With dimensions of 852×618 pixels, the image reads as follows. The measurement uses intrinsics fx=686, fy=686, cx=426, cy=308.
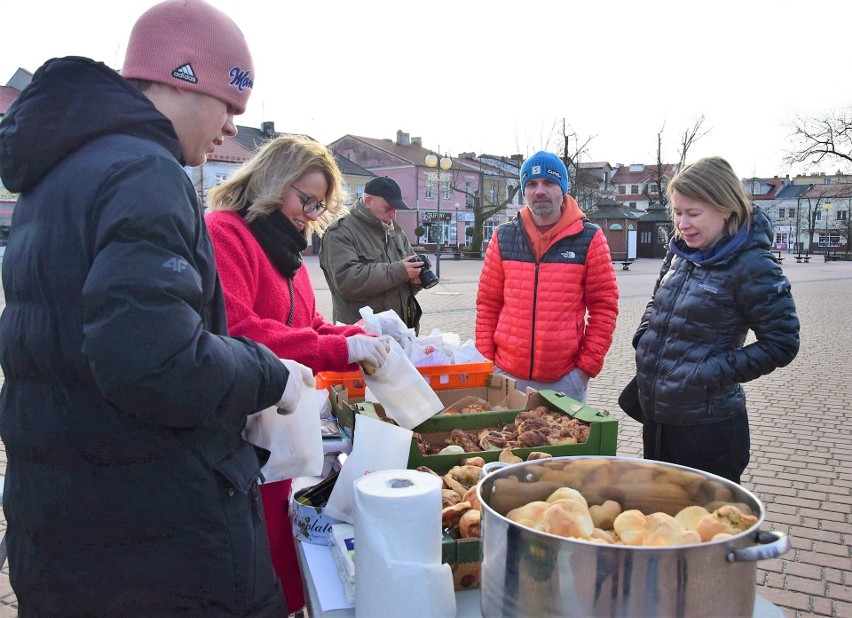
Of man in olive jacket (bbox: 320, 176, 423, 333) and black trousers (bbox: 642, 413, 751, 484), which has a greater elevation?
man in olive jacket (bbox: 320, 176, 423, 333)

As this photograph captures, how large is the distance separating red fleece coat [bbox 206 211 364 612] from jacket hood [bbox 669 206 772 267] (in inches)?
58.0

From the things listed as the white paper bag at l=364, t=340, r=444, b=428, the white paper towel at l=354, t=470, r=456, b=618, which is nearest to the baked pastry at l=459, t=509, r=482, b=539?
the white paper towel at l=354, t=470, r=456, b=618

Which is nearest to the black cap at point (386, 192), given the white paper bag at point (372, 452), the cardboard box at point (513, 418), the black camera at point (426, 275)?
→ the black camera at point (426, 275)

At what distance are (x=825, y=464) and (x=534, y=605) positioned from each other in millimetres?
4970

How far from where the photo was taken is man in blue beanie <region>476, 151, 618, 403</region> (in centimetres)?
360

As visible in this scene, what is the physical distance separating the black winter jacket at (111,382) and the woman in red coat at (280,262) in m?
0.74

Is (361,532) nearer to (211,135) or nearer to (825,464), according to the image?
(211,135)

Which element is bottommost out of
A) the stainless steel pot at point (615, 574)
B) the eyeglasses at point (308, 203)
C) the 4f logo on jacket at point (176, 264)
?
the stainless steel pot at point (615, 574)

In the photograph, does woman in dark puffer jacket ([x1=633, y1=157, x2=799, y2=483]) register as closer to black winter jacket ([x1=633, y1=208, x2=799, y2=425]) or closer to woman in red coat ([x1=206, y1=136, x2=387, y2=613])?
black winter jacket ([x1=633, y1=208, x2=799, y2=425])

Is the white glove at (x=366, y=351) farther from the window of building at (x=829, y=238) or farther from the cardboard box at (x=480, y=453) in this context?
the window of building at (x=829, y=238)

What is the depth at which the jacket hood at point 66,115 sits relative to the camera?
1.29m

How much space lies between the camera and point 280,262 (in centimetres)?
230

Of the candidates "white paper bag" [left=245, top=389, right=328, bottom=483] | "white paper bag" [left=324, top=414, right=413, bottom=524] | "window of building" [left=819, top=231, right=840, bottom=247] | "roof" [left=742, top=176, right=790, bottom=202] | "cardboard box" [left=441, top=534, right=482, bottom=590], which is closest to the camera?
"cardboard box" [left=441, top=534, right=482, bottom=590]

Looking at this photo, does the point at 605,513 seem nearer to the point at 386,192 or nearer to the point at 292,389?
the point at 292,389
